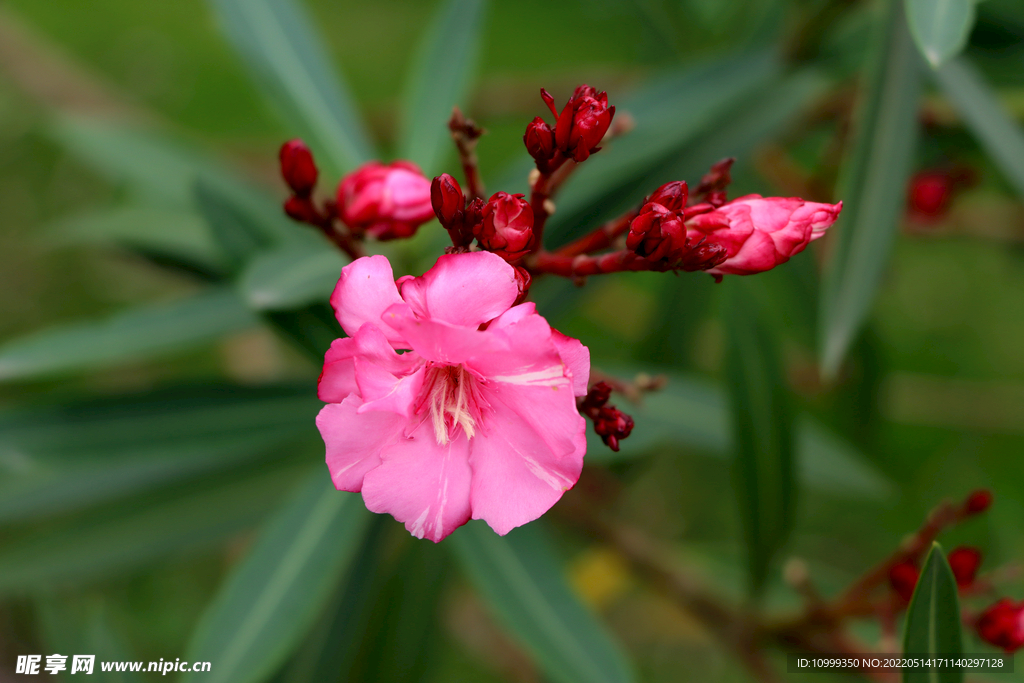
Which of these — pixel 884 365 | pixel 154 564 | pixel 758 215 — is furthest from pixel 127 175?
pixel 884 365

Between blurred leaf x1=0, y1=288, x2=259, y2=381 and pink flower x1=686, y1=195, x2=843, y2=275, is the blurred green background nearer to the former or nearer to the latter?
blurred leaf x1=0, y1=288, x2=259, y2=381

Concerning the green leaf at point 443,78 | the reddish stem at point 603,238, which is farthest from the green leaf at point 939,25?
the green leaf at point 443,78

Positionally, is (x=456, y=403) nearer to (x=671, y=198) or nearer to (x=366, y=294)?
(x=366, y=294)

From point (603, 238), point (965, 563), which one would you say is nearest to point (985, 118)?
point (965, 563)

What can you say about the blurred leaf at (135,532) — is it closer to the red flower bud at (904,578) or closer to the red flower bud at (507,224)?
the red flower bud at (507,224)

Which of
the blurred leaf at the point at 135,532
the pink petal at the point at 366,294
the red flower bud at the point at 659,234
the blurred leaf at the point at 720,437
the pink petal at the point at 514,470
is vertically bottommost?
the blurred leaf at the point at 720,437

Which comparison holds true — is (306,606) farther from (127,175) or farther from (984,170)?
(984,170)
